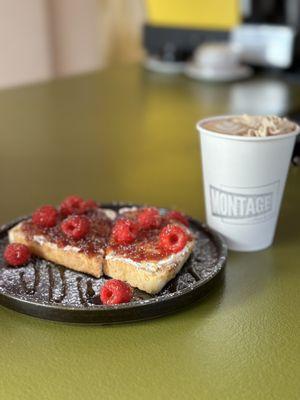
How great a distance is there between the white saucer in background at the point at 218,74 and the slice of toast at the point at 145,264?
1.38 m

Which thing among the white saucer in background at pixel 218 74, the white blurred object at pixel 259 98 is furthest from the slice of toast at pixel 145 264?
the white saucer in background at pixel 218 74

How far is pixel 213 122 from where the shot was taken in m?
0.87

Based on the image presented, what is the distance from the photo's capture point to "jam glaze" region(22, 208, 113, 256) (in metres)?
0.76

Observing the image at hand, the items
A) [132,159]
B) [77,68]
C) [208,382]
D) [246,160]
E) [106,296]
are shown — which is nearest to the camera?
[208,382]

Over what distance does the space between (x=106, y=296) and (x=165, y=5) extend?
207 centimetres

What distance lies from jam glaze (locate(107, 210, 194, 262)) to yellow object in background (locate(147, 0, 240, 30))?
1.69m

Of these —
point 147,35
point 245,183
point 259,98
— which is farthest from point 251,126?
point 147,35

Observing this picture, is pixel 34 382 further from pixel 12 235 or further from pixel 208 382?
pixel 12 235

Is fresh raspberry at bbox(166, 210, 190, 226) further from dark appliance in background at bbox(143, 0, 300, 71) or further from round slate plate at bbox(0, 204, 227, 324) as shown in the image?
dark appliance in background at bbox(143, 0, 300, 71)

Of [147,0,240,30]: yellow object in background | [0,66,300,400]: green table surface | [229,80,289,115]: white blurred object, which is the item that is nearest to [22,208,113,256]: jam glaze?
[0,66,300,400]: green table surface

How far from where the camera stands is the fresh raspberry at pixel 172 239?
750 millimetres

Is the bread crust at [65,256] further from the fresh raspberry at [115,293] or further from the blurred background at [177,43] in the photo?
the blurred background at [177,43]

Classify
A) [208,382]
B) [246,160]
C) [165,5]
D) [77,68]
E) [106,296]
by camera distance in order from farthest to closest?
[77,68], [165,5], [246,160], [106,296], [208,382]

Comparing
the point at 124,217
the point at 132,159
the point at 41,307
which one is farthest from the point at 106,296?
the point at 132,159
